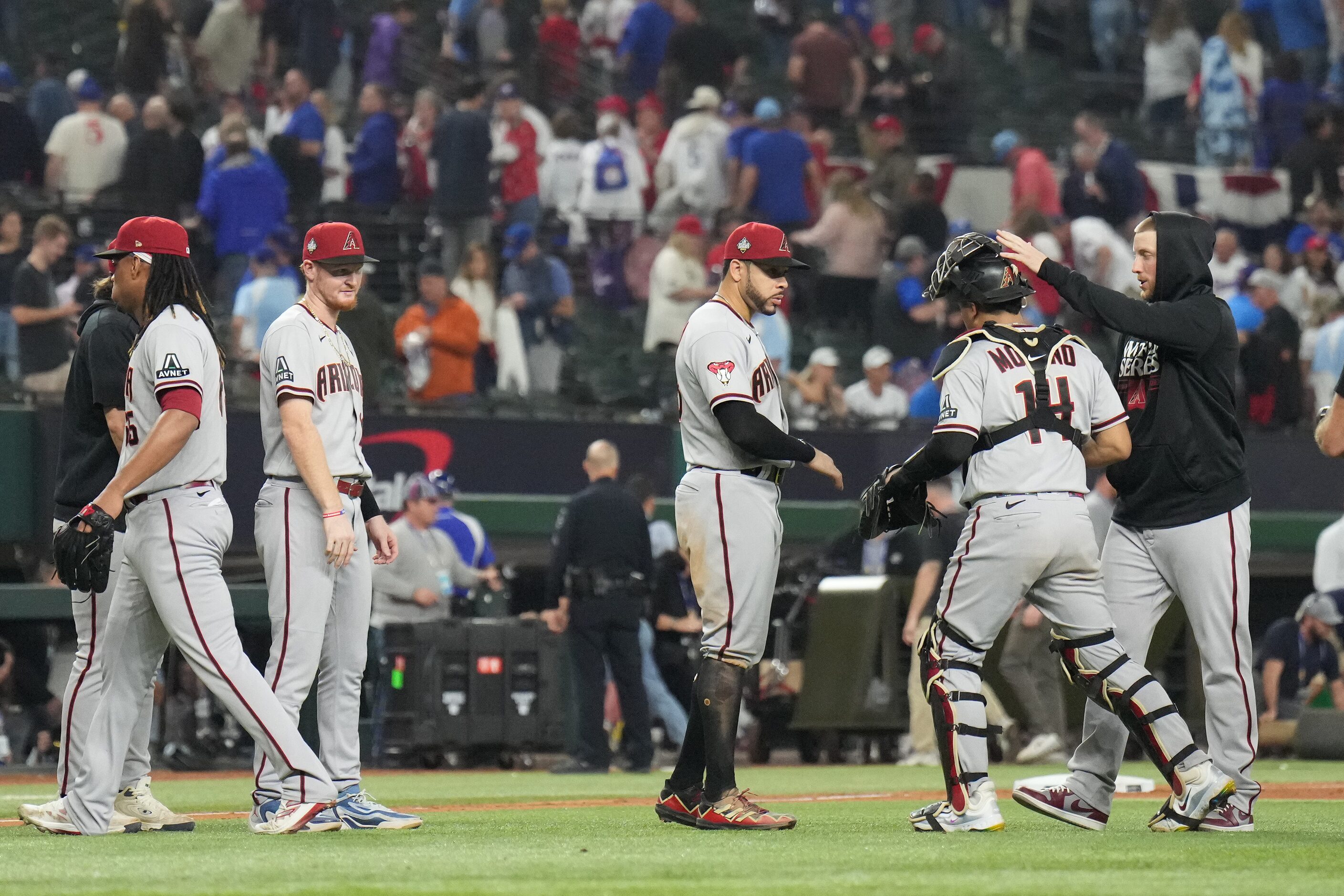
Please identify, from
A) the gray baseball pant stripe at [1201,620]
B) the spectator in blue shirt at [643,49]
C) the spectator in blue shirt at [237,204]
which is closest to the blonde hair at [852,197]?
the spectator in blue shirt at [643,49]

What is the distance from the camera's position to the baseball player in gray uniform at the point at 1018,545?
7520mm

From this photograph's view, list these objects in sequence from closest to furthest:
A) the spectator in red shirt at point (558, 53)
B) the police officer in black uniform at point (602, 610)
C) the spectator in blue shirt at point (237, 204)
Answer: the police officer in black uniform at point (602, 610) < the spectator in blue shirt at point (237, 204) < the spectator in red shirt at point (558, 53)

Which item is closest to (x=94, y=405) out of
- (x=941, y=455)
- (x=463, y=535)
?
(x=941, y=455)

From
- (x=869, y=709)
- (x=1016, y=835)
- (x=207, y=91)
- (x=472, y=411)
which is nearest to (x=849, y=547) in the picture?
(x=869, y=709)

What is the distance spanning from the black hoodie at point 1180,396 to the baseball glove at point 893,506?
2.57 feet

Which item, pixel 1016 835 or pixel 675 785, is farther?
pixel 675 785

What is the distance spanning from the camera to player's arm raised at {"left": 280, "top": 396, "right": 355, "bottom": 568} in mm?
7770

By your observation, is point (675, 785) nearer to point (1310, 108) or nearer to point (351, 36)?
point (351, 36)

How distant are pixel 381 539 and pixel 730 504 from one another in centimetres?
146

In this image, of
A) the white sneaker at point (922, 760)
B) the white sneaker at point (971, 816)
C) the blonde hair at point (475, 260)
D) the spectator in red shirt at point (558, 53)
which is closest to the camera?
the white sneaker at point (971, 816)

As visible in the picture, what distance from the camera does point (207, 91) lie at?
66.6 feet

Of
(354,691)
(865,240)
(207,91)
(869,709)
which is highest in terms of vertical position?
(207,91)

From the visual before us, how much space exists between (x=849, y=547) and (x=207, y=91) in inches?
311

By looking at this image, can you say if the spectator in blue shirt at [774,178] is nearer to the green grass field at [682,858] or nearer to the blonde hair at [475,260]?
the blonde hair at [475,260]
